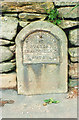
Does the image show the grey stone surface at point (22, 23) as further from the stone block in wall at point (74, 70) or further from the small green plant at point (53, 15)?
the stone block in wall at point (74, 70)

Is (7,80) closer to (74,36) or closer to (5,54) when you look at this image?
(5,54)

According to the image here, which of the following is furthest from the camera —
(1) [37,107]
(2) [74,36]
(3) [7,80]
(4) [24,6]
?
(3) [7,80]

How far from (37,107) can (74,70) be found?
1031 millimetres

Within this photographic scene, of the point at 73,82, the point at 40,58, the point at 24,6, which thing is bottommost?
the point at 73,82

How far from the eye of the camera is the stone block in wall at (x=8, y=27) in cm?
276

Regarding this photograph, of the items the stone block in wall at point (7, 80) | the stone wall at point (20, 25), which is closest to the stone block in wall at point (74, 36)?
the stone wall at point (20, 25)

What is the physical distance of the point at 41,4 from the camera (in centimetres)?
274

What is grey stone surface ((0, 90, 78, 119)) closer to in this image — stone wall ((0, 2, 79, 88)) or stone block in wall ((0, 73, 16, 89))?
stone block in wall ((0, 73, 16, 89))

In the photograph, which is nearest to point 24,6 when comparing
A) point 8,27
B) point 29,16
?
point 29,16

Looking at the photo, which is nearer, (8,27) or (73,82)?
(8,27)

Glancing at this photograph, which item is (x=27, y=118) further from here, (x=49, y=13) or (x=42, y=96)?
(x=49, y=13)

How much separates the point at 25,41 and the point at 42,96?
3.28ft

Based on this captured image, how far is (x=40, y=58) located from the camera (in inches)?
109

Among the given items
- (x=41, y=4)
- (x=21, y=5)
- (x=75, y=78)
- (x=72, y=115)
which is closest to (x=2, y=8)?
(x=21, y=5)
